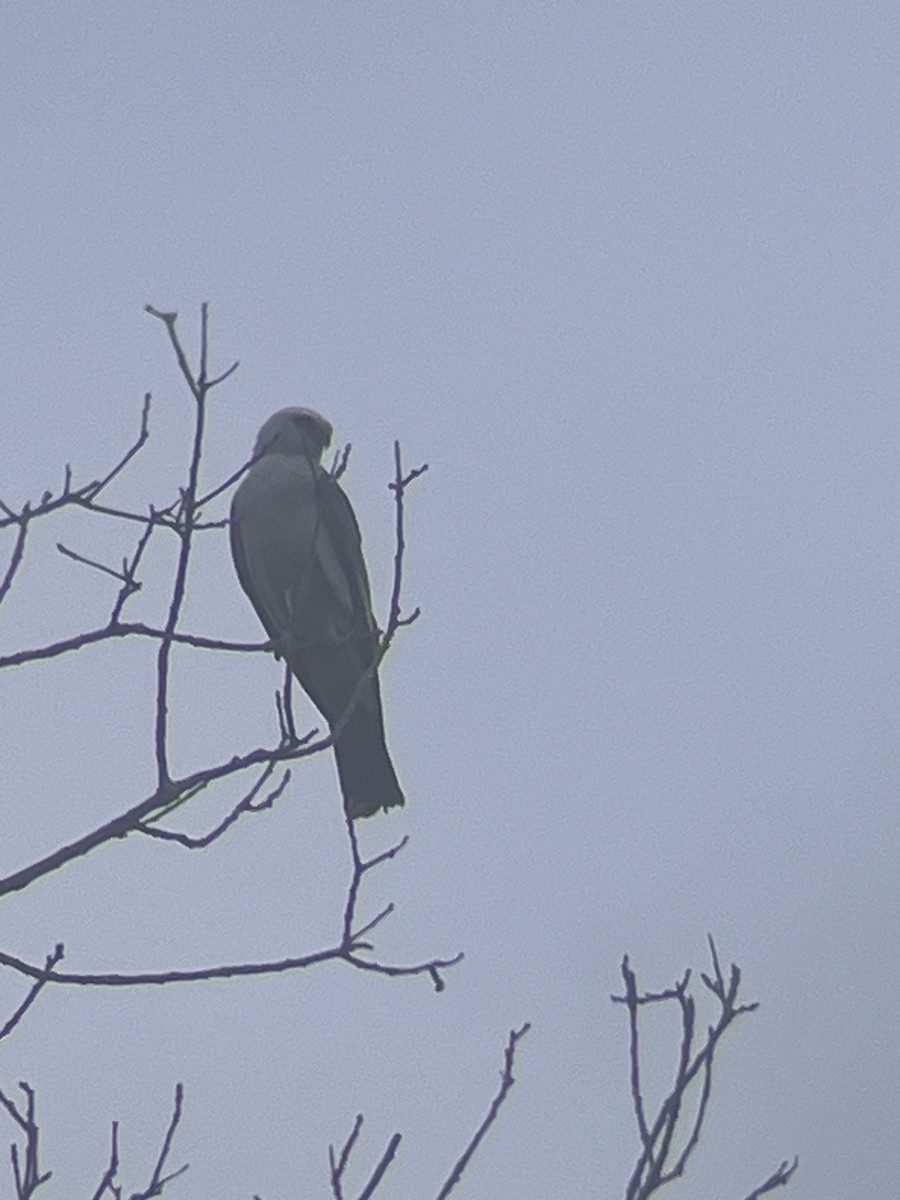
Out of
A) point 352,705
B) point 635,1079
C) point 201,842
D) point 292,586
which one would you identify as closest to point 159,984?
point 201,842

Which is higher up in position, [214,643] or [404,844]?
[214,643]

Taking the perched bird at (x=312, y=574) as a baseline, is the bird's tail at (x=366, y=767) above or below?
below

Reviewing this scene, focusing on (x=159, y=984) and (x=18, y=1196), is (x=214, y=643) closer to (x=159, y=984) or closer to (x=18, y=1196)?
(x=159, y=984)

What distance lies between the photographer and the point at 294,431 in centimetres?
775

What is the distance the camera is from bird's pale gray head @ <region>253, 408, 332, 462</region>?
7.70m

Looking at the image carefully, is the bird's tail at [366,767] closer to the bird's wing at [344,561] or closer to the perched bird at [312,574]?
the perched bird at [312,574]

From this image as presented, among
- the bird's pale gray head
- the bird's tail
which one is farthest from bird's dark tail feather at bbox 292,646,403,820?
the bird's pale gray head

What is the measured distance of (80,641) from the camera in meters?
4.11

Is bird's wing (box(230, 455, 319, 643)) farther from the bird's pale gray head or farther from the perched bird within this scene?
the bird's pale gray head

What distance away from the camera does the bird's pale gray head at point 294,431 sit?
7703 mm

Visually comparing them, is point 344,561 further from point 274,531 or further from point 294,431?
point 294,431

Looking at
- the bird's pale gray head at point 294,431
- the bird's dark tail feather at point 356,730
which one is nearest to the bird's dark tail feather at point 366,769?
the bird's dark tail feather at point 356,730

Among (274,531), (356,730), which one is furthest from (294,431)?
(356,730)

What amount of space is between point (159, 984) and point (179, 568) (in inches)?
32.2
